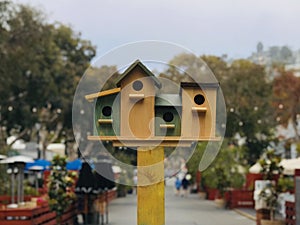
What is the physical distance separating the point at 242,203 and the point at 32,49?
623 inches

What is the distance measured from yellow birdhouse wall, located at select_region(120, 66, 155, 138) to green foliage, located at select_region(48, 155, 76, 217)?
12.9 metres

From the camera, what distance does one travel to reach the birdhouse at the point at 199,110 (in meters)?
10.9

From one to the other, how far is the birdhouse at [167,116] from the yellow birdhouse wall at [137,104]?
101mm

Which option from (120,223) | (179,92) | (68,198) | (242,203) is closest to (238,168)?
(242,203)

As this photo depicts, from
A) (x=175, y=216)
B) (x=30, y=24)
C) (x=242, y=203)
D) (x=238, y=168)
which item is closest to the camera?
(x=175, y=216)

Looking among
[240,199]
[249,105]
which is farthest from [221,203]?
[249,105]

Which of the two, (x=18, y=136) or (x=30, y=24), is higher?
(x=30, y=24)

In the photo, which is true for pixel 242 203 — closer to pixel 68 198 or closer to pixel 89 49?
pixel 68 198

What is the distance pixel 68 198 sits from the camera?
24219mm

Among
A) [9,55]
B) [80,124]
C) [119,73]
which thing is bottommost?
[80,124]

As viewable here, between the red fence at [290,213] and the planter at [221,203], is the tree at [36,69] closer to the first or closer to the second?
the planter at [221,203]

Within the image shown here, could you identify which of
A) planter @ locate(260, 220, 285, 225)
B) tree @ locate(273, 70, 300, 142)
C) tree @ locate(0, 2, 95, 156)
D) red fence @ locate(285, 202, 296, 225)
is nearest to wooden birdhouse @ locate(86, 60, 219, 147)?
red fence @ locate(285, 202, 296, 225)

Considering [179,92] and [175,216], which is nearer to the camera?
[179,92]

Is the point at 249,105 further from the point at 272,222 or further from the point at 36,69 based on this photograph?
the point at 272,222
